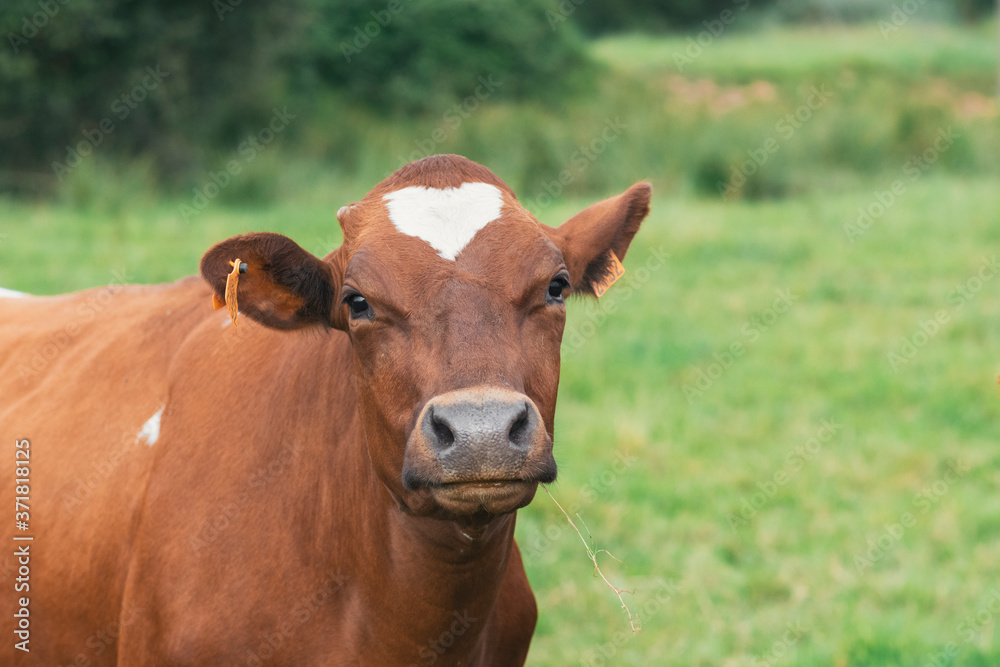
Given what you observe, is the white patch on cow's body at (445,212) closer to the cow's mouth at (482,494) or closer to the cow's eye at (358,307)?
the cow's eye at (358,307)

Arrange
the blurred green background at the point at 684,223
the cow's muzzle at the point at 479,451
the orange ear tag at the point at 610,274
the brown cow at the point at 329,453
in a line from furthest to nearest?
the blurred green background at the point at 684,223, the orange ear tag at the point at 610,274, the brown cow at the point at 329,453, the cow's muzzle at the point at 479,451

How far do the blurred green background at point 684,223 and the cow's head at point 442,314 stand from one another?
2337 millimetres

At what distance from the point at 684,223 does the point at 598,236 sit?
29.4ft

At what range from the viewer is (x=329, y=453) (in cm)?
304

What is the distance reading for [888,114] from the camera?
16.5 m

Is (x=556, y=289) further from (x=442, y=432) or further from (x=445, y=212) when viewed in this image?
(x=442, y=432)

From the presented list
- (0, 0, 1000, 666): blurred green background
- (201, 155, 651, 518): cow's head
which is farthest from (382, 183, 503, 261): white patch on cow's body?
(0, 0, 1000, 666): blurred green background

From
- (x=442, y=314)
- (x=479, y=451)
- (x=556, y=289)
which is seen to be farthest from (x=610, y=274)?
(x=479, y=451)

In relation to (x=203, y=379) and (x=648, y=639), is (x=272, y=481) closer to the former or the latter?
(x=203, y=379)

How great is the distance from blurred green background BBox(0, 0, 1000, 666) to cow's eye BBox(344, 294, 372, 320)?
2448mm

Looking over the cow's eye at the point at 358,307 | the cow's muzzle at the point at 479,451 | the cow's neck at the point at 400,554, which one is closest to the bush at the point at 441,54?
the cow's neck at the point at 400,554

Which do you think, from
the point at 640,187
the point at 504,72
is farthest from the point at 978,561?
the point at 504,72

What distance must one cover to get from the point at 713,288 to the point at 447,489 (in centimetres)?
792

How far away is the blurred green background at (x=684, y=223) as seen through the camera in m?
5.56
